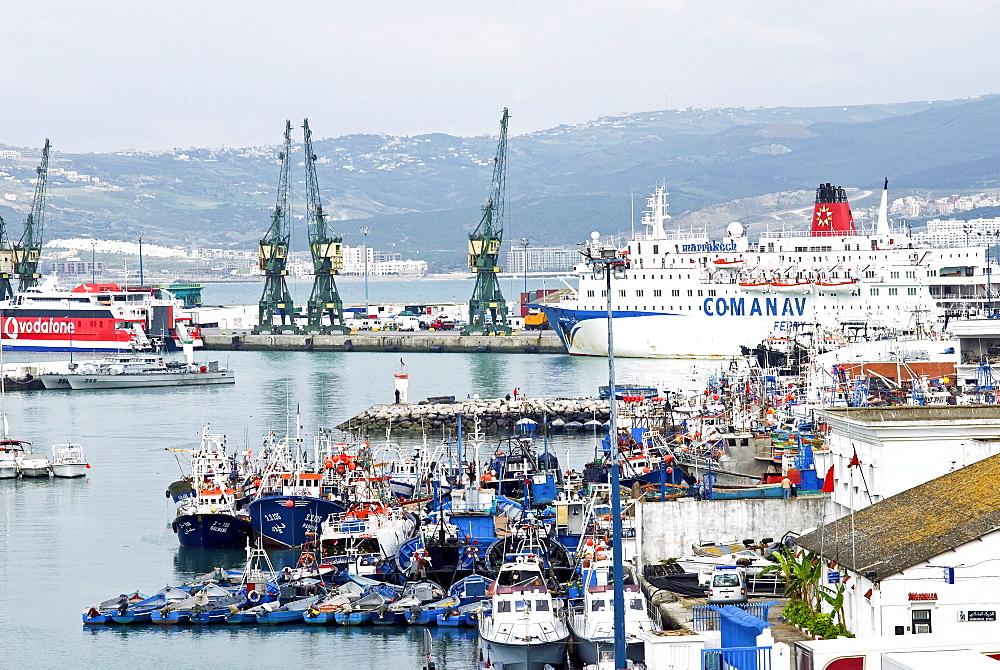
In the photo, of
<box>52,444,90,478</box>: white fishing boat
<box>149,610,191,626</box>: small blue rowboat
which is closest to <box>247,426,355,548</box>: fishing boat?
<box>149,610,191,626</box>: small blue rowboat

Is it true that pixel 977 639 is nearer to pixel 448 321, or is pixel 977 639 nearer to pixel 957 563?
pixel 957 563

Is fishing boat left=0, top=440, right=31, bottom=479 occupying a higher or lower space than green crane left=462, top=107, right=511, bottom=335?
lower

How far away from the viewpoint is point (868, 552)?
32.0ft

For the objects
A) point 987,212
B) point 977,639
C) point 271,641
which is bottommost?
point 271,641

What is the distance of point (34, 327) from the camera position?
61.2 meters

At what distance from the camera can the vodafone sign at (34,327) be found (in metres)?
59.9

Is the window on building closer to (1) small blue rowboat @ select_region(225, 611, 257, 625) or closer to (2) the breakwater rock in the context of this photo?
(1) small blue rowboat @ select_region(225, 611, 257, 625)

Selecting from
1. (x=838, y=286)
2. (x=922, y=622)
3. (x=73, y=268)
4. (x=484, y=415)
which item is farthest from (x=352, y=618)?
(x=73, y=268)

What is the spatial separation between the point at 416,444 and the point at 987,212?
168 metres

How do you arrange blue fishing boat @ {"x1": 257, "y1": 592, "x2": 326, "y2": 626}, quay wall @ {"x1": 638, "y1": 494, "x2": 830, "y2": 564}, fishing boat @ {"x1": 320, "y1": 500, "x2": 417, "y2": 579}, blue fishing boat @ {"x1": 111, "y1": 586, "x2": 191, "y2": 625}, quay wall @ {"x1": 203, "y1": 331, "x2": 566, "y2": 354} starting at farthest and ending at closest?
quay wall @ {"x1": 203, "y1": 331, "x2": 566, "y2": 354} → fishing boat @ {"x1": 320, "y1": 500, "x2": 417, "y2": 579} → blue fishing boat @ {"x1": 111, "y1": 586, "x2": 191, "y2": 625} → blue fishing boat @ {"x1": 257, "y1": 592, "x2": 326, "y2": 626} → quay wall @ {"x1": 638, "y1": 494, "x2": 830, "y2": 564}

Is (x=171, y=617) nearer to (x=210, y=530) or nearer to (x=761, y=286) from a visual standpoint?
(x=210, y=530)

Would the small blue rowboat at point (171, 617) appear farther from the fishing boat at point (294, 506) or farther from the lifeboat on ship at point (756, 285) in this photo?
the lifeboat on ship at point (756, 285)

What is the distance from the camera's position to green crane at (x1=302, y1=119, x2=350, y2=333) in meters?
65.0

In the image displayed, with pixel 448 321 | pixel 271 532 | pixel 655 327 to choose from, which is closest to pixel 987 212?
pixel 448 321
